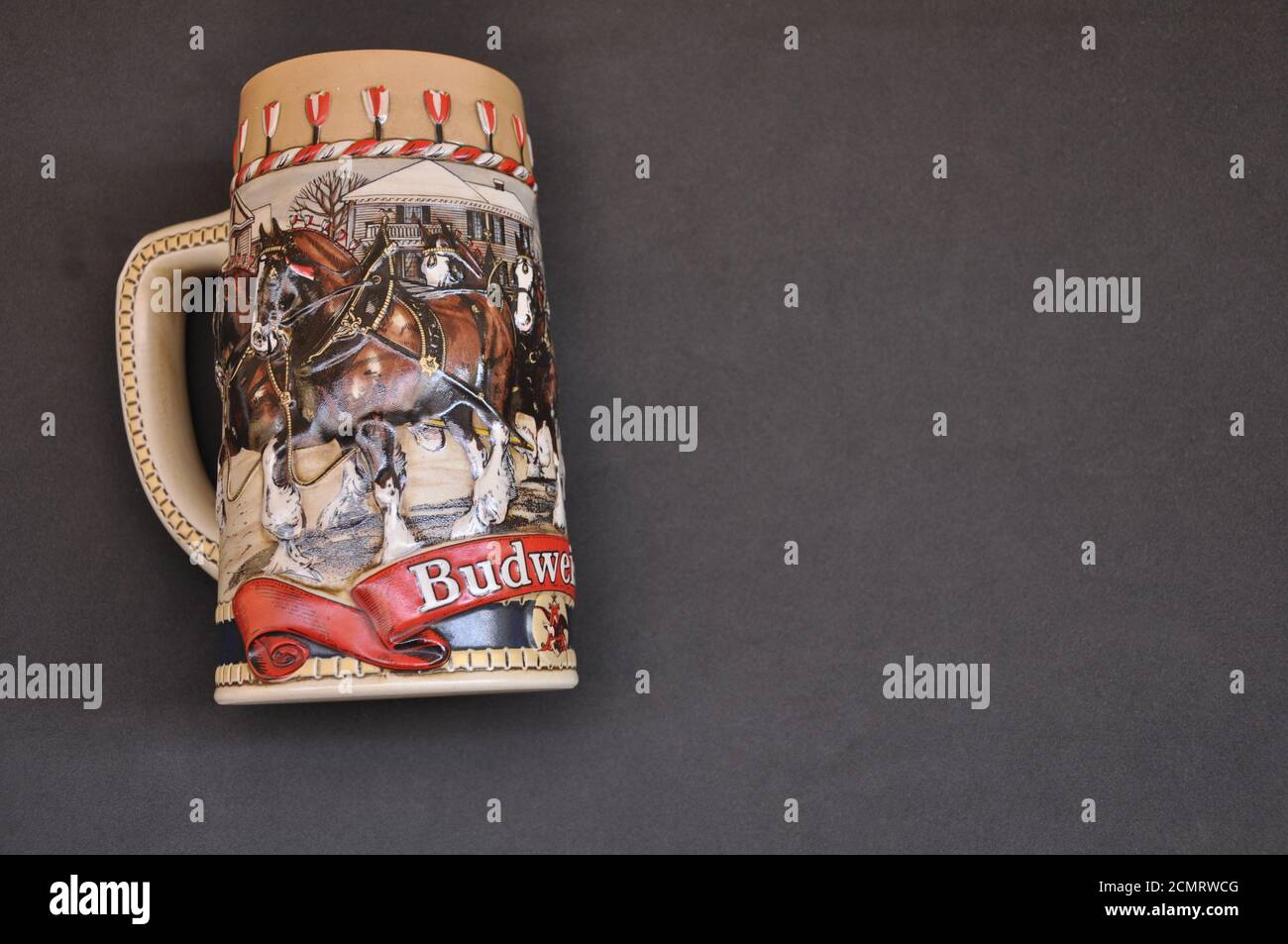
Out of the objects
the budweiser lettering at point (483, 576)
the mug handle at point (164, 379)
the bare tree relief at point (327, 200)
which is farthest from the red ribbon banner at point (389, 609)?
the bare tree relief at point (327, 200)

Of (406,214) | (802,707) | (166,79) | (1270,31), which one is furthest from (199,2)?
(1270,31)

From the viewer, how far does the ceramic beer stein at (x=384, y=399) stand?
1162 mm

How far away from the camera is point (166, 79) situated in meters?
1.53

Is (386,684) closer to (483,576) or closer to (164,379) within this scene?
(483,576)

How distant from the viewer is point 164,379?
55.1 inches

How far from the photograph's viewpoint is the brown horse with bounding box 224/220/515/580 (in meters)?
1.17

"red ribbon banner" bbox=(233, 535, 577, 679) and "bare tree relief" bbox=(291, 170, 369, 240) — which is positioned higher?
"bare tree relief" bbox=(291, 170, 369, 240)

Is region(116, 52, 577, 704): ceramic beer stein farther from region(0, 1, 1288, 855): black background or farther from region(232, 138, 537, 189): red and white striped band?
region(0, 1, 1288, 855): black background

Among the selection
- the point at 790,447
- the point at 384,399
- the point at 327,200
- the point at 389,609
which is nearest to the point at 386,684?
the point at 389,609

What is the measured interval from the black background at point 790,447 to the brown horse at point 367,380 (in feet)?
0.94

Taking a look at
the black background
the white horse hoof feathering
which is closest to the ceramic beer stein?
the white horse hoof feathering

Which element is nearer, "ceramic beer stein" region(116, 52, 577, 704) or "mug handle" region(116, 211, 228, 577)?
"ceramic beer stein" region(116, 52, 577, 704)

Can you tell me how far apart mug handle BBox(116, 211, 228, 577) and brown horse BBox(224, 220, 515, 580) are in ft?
0.59

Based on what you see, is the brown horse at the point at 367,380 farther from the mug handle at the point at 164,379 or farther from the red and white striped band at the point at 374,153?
the mug handle at the point at 164,379
